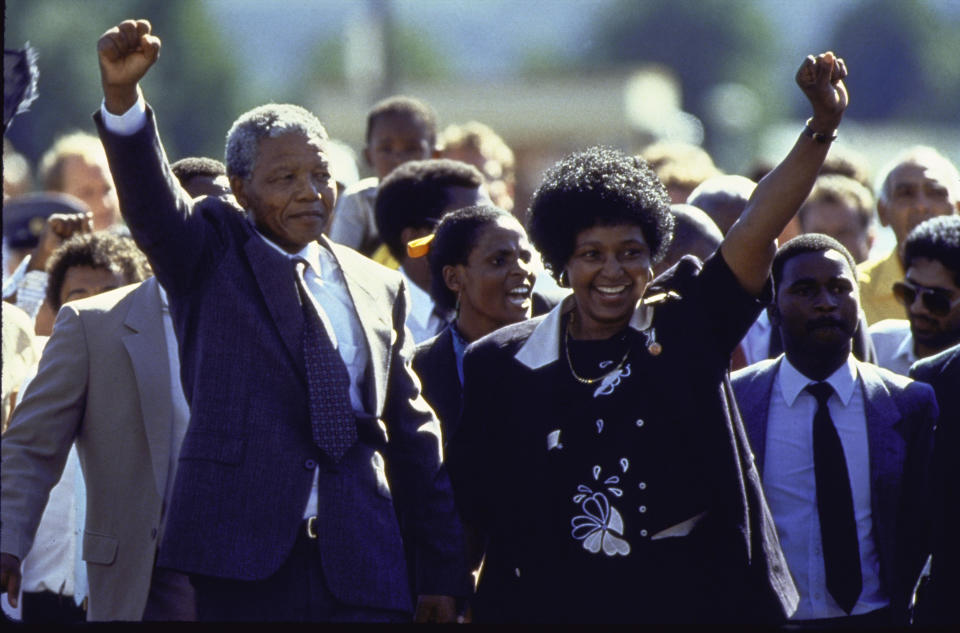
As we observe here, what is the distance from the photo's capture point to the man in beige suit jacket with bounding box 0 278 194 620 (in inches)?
211

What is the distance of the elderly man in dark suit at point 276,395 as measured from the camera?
4.80 metres

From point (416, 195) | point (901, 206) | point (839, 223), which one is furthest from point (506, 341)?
point (901, 206)

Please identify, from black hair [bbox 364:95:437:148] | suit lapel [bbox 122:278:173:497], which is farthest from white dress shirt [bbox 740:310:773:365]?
black hair [bbox 364:95:437:148]

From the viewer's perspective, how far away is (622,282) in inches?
195

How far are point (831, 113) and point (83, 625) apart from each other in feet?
8.03

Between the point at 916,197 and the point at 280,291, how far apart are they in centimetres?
413

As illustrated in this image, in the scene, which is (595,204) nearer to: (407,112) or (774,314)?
(774,314)

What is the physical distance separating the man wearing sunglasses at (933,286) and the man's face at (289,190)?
2557mm

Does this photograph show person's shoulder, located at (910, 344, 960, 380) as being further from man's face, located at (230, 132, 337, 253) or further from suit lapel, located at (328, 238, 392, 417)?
man's face, located at (230, 132, 337, 253)

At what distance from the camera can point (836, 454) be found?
5629mm

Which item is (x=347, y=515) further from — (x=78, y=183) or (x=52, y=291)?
(x=78, y=183)

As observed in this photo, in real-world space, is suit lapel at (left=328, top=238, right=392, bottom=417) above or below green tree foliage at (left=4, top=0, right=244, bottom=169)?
below

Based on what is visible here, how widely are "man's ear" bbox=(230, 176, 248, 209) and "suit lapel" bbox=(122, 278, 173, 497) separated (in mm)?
609

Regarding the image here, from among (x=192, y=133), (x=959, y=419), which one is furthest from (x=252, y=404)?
(x=192, y=133)
